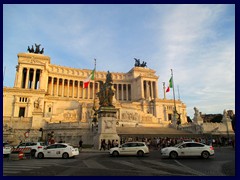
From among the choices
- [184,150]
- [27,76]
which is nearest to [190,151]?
[184,150]

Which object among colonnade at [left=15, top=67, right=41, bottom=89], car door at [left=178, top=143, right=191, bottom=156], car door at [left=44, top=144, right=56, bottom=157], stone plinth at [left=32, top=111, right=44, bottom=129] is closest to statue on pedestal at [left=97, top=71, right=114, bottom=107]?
car door at [left=44, top=144, right=56, bottom=157]

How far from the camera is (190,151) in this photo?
15.0m

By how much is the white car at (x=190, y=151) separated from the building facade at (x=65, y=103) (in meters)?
15.6

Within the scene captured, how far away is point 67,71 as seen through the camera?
290 ft

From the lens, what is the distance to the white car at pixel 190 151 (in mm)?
14898

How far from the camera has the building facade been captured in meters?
35.6

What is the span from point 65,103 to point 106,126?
47114 mm

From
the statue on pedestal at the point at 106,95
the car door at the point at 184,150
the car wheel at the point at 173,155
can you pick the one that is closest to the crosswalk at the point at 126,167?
the car wheel at the point at 173,155

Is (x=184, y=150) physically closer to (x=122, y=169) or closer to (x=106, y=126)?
(x=122, y=169)

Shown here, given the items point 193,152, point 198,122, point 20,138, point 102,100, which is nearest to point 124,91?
Result: point 198,122

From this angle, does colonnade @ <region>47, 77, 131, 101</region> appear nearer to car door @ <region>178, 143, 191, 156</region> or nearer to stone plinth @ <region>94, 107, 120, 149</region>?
stone plinth @ <region>94, 107, 120, 149</region>

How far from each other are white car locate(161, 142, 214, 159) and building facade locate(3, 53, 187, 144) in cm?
1557

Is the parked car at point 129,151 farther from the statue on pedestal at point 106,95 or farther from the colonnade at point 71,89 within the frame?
the colonnade at point 71,89

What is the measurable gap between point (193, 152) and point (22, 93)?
5763cm
